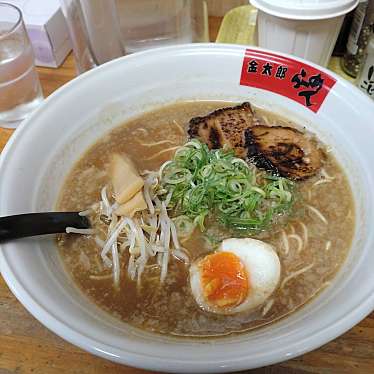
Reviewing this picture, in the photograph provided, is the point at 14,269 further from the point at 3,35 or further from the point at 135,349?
the point at 3,35

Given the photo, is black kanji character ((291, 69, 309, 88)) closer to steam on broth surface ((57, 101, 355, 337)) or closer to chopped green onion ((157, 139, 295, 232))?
steam on broth surface ((57, 101, 355, 337))

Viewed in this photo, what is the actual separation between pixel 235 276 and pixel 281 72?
31.1 inches

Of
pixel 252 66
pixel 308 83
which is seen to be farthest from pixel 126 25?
pixel 308 83

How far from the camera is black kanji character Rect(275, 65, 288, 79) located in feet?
5.07

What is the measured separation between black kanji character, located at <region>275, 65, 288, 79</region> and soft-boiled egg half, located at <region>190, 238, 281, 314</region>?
651mm

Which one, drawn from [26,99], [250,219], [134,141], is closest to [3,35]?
[26,99]

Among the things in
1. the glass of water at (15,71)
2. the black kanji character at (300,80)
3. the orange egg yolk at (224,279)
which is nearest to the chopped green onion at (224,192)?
the orange egg yolk at (224,279)

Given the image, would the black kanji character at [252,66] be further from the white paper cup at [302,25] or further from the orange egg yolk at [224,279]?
the orange egg yolk at [224,279]

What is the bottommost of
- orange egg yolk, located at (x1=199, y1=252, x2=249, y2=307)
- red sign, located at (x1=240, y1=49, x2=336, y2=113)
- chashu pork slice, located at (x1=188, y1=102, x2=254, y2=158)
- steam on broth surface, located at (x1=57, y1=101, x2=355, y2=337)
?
steam on broth surface, located at (x1=57, y1=101, x2=355, y2=337)

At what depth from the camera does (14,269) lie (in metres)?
0.99

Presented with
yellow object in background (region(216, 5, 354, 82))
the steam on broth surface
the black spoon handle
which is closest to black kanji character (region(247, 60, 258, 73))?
the steam on broth surface

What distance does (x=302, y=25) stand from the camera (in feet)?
5.44

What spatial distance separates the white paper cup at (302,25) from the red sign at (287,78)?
204 millimetres

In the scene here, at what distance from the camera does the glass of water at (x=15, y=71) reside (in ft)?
5.53
